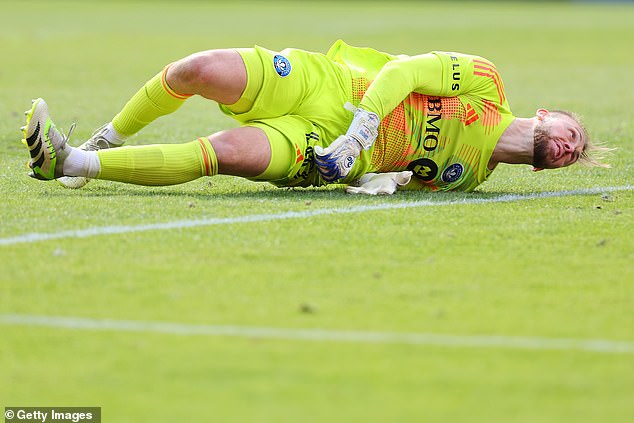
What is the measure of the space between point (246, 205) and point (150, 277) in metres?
1.65

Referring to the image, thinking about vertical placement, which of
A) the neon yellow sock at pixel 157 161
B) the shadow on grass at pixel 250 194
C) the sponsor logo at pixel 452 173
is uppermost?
the neon yellow sock at pixel 157 161

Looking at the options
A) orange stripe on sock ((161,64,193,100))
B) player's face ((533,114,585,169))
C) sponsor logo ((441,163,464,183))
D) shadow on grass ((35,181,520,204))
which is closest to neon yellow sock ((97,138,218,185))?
shadow on grass ((35,181,520,204))

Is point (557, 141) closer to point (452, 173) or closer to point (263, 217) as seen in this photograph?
point (452, 173)

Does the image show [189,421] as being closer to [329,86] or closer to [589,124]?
[329,86]

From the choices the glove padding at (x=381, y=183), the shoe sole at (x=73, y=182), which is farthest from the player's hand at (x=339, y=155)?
the shoe sole at (x=73, y=182)

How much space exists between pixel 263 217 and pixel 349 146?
808 millimetres

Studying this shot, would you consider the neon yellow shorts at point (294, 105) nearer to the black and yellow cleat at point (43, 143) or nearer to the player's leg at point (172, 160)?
the player's leg at point (172, 160)

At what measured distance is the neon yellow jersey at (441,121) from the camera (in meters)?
7.09

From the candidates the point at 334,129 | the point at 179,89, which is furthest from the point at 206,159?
the point at 334,129

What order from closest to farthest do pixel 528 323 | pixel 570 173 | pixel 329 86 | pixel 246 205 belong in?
pixel 528 323, pixel 246 205, pixel 329 86, pixel 570 173

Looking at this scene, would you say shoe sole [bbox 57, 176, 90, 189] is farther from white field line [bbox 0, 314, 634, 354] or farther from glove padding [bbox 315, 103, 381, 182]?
white field line [bbox 0, 314, 634, 354]

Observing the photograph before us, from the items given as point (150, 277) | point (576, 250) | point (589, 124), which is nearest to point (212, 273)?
point (150, 277)

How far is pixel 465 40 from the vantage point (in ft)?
85.1

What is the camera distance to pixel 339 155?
6.73 metres
